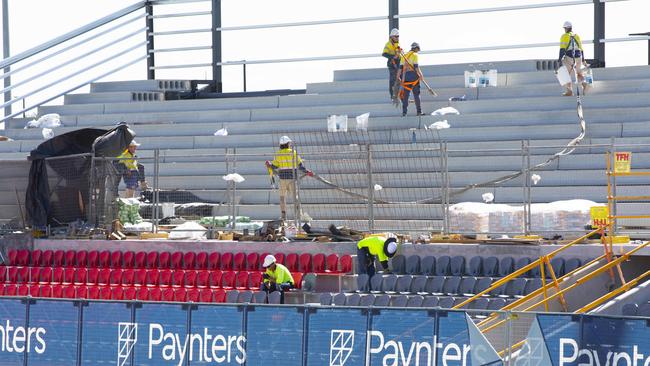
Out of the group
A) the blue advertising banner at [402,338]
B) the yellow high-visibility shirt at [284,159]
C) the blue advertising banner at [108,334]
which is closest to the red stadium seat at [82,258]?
the yellow high-visibility shirt at [284,159]

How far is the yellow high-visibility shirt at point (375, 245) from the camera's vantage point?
20203 mm

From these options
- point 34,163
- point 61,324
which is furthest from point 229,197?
point 61,324

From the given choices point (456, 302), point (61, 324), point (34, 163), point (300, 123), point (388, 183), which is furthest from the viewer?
point (300, 123)

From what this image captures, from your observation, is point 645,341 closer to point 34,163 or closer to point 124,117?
point 34,163

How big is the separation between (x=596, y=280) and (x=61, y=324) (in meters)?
7.14

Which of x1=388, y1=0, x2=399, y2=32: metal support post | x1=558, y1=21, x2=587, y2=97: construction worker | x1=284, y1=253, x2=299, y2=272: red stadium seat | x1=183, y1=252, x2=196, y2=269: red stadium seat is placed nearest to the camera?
x1=284, y1=253, x2=299, y2=272: red stadium seat

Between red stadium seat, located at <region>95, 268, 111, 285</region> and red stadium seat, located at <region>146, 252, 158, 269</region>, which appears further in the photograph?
red stadium seat, located at <region>146, 252, 158, 269</region>

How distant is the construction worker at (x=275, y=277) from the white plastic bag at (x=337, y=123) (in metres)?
7.34

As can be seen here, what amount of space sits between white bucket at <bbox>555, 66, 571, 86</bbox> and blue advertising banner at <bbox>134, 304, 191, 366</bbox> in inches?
517

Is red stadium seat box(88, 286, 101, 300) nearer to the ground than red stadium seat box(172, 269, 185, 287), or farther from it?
nearer to the ground

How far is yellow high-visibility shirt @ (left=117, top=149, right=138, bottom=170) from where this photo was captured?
23.7 meters

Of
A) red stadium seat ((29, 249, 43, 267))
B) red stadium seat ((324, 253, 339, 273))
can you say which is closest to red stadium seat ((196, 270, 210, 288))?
red stadium seat ((324, 253, 339, 273))

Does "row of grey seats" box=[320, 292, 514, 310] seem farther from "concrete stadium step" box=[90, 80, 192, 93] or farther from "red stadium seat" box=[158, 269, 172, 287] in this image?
"concrete stadium step" box=[90, 80, 192, 93]

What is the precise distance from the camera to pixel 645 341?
40.7ft
